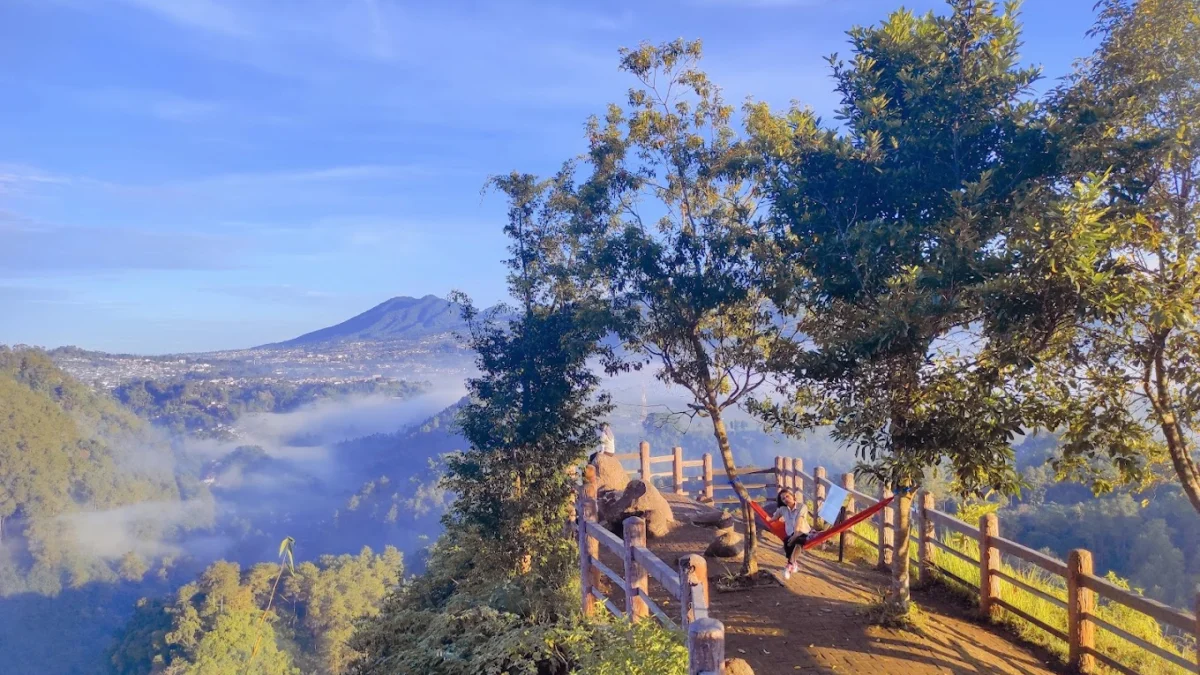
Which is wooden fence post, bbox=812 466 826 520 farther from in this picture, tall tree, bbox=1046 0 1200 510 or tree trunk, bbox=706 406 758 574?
tall tree, bbox=1046 0 1200 510

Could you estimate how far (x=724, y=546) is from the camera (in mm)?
11508

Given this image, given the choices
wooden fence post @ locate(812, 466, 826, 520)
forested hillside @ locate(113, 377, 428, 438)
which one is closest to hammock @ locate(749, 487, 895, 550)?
wooden fence post @ locate(812, 466, 826, 520)

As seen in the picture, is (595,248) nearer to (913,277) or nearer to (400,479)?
(913,277)

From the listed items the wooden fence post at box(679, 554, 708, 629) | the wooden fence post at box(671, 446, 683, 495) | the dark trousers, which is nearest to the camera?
the wooden fence post at box(679, 554, 708, 629)

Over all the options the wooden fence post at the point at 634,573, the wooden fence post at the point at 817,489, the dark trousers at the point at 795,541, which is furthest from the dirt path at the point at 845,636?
the wooden fence post at the point at 817,489

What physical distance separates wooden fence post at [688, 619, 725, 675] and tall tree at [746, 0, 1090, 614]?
266cm

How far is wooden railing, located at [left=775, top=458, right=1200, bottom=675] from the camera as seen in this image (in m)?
6.07

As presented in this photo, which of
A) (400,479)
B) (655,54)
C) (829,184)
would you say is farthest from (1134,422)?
(400,479)

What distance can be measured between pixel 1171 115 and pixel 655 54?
582 centimetres

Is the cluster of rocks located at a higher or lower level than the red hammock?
lower

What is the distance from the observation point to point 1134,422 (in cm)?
598

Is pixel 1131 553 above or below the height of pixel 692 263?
below

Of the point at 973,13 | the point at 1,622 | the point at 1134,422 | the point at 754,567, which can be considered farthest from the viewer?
the point at 1,622

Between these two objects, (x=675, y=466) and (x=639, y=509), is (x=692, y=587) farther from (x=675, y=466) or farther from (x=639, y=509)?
(x=675, y=466)
